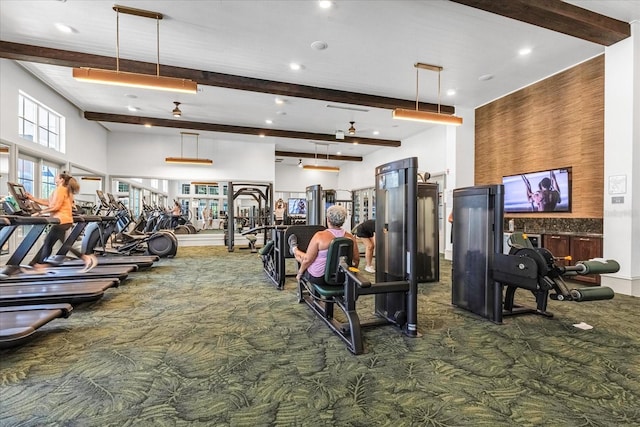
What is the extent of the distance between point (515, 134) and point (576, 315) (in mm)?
4232

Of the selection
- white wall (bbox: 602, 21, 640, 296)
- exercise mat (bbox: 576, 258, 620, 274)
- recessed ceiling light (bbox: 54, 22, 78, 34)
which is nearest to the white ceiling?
recessed ceiling light (bbox: 54, 22, 78, 34)

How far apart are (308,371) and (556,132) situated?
244 inches

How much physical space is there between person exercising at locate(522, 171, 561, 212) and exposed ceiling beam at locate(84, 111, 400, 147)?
5768 mm

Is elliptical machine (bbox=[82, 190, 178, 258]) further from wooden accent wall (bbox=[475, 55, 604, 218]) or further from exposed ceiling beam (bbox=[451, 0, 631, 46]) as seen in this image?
wooden accent wall (bbox=[475, 55, 604, 218])

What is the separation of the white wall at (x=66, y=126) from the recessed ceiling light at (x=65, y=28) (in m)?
1.83

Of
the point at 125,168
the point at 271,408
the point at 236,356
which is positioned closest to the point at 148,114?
the point at 125,168

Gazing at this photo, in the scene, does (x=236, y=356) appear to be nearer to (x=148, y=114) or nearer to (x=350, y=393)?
(x=350, y=393)

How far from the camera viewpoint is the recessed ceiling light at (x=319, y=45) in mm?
4887

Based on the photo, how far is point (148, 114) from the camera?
28.5ft

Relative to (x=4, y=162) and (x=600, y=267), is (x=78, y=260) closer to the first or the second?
(x=4, y=162)

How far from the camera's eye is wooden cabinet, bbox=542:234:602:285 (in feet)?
16.3

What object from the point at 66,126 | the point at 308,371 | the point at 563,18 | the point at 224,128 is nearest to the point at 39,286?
the point at 308,371

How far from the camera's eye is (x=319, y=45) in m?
4.97

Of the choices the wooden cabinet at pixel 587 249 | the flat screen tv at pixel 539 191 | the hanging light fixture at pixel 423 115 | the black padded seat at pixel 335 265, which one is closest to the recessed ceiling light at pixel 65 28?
the black padded seat at pixel 335 265
